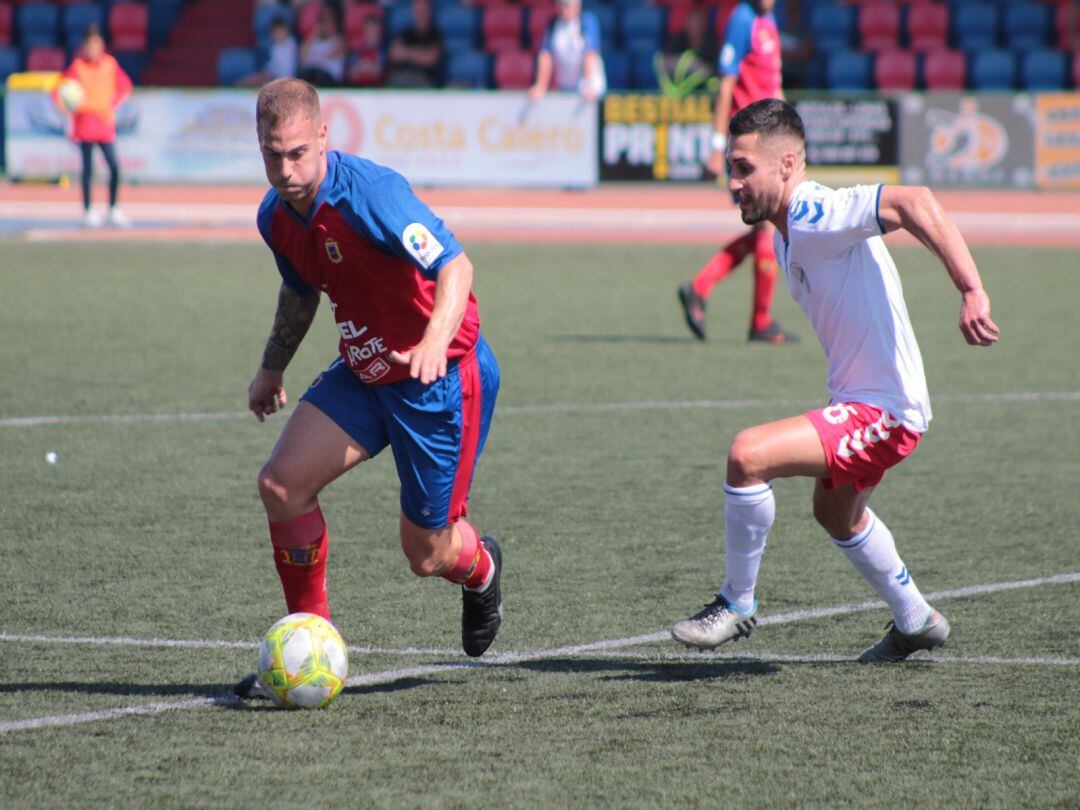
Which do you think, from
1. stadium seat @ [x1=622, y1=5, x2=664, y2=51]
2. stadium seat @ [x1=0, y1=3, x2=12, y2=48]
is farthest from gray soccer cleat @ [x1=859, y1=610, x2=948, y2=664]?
stadium seat @ [x1=0, y1=3, x2=12, y2=48]

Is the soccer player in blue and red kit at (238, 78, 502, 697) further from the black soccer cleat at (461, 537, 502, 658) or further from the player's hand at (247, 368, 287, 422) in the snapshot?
the player's hand at (247, 368, 287, 422)

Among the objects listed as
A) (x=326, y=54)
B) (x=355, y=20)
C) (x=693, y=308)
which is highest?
(x=355, y=20)

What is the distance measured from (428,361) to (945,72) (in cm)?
2293

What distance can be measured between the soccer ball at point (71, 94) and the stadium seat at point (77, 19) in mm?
10618

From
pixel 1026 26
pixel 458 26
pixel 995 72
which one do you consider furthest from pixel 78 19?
pixel 1026 26

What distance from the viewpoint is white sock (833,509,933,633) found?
4.84m

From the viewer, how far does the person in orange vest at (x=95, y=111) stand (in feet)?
61.3

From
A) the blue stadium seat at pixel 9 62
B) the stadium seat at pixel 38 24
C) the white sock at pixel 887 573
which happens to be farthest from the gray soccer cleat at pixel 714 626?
the stadium seat at pixel 38 24

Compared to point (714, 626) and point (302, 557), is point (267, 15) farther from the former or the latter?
point (714, 626)

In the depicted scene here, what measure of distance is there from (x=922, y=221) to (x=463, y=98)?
17.5m

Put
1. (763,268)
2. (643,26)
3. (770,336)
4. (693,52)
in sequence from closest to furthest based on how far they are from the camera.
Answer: (763,268) → (770,336) → (693,52) → (643,26)

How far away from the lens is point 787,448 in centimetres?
463

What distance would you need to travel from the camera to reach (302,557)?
182 inches

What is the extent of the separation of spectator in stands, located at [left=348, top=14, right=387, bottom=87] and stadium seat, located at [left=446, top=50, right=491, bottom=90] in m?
1.56
